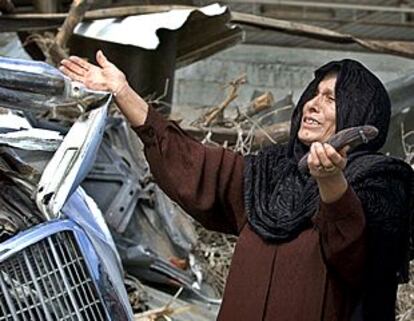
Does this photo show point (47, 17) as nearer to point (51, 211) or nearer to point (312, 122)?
point (312, 122)

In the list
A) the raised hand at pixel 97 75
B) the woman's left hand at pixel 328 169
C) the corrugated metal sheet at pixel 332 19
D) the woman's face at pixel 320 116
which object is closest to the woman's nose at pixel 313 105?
the woman's face at pixel 320 116

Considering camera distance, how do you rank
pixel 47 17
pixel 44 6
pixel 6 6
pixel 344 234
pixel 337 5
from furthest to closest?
pixel 337 5, pixel 44 6, pixel 47 17, pixel 6 6, pixel 344 234

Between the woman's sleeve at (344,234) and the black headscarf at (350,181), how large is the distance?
2.4 inches

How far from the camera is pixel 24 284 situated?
210 centimetres

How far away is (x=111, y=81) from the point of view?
2.80 metres

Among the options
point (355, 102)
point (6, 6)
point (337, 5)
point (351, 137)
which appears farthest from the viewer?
point (337, 5)

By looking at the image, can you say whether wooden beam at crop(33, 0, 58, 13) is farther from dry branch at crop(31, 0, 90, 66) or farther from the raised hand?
the raised hand

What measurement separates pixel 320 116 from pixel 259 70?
7.71 metres

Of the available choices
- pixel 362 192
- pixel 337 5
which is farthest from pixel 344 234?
pixel 337 5

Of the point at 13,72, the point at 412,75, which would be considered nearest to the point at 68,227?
the point at 13,72

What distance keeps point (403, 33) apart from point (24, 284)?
29.6 ft

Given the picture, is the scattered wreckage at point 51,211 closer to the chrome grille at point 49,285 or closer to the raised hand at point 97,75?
the chrome grille at point 49,285

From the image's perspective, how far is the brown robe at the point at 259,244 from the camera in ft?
8.38

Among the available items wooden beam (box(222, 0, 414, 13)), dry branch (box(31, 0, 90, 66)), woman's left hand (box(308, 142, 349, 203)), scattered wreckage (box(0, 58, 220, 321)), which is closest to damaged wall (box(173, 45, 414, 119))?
wooden beam (box(222, 0, 414, 13))
